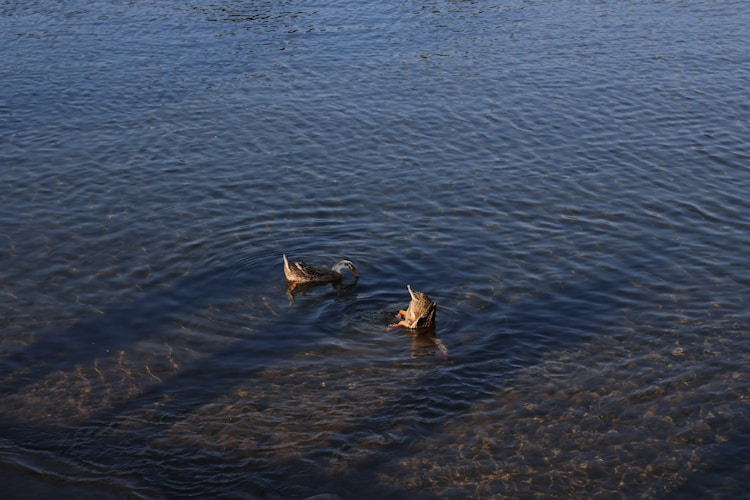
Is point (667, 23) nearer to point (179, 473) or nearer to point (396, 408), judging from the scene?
point (396, 408)

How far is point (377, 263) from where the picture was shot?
17094 mm

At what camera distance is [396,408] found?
12.6 metres

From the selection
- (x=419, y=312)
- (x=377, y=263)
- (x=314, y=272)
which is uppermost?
(x=314, y=272)

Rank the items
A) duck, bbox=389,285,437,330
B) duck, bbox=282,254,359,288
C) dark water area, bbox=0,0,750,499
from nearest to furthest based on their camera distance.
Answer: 1. dark water area, bbox=0,0,750,499
2. duck, bbox=389,285,437,330
3. duck, bbox=282,254,359,288

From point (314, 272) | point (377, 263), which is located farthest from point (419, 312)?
point (377, 263)

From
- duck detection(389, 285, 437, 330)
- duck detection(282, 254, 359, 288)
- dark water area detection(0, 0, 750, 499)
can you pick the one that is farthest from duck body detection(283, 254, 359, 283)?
duck detection(389, 285, 437, 330)

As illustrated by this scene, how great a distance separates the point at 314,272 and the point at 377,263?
5.62 feet

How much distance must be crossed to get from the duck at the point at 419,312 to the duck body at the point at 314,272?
192 centimetres

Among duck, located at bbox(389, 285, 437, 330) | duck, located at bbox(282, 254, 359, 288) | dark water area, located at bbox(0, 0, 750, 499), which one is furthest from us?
duck, located at bbox(282, 254, 359, 288)

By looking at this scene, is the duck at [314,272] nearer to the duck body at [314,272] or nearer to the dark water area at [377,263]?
the duck body at [314,272]

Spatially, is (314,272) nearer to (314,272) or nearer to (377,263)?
(314,272)

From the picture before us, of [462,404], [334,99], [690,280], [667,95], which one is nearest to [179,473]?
[462,404]

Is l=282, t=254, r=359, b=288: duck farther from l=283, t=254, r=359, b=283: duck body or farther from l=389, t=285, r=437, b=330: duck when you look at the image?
l=389, t=285, r=437, b=330: duck

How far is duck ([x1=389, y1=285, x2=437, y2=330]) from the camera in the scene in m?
14.3
